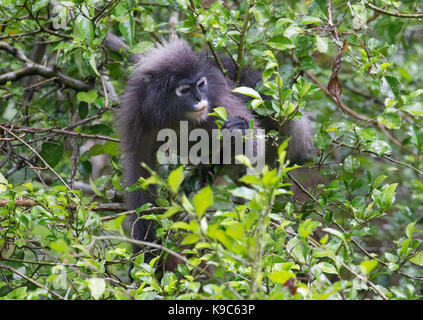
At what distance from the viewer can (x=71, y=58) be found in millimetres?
3564

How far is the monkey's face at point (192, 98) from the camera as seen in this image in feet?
10.8

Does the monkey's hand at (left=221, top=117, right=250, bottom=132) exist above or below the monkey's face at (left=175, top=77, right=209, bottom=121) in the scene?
below

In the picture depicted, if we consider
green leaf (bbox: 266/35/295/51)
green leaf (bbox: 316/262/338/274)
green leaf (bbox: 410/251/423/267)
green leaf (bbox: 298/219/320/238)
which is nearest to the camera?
green leaf (bbox: 316/262/338/274)

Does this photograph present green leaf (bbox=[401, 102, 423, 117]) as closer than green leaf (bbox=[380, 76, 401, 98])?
Yes

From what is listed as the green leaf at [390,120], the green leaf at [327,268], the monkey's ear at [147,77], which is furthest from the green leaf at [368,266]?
the monkey's ear at [147,77]

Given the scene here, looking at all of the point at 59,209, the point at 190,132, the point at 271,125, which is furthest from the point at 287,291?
the point at 271,125

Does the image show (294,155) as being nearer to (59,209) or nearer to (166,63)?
(166,63)

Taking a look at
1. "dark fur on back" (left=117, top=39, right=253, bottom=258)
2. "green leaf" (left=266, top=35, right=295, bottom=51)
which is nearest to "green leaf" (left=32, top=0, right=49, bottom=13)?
"dark fur on back" (left=117, top=39, right=253, bottom=258)

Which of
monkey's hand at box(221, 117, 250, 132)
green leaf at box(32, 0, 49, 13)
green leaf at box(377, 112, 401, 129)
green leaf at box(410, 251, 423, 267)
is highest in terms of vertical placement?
green leaf at box(32, 0, 49, 13)

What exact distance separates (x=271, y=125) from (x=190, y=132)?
2.26ft

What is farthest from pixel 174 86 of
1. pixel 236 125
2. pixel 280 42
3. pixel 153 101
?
pixel 280 42

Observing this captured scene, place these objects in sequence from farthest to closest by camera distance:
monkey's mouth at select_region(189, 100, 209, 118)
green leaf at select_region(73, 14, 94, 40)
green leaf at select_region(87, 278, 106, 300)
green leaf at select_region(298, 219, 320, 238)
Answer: monkey's mouth at select_region(189, 100, 209, 118) < green leaf at select_region(73, 14, 94, 40) < green leaf at select_region(298, 219, 320, 238) < green leaf at select_region(87, 278, 106, 300)

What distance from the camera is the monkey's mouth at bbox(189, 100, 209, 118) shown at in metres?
3.25

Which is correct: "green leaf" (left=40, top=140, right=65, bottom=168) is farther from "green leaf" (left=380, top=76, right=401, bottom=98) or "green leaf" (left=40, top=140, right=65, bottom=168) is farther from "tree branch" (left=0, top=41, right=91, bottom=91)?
"green leaf" (left=380, top=76, right=401, bottom=98)
